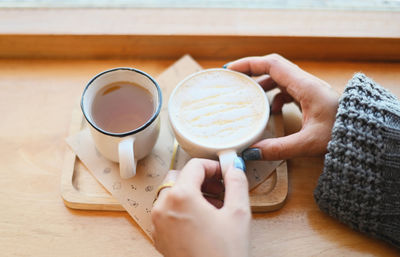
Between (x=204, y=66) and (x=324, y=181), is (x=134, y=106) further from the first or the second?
(x=324, y=181)

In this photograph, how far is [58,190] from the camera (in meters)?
0.68

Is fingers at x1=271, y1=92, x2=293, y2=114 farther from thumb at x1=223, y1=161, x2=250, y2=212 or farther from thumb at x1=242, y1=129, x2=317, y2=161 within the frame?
thumb at x1=223, y1=161, x2=250, y2=212

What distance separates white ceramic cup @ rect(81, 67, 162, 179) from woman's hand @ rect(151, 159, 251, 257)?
0.31 ft

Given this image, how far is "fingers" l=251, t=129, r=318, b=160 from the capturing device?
0.63 metres

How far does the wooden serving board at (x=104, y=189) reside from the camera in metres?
0.65

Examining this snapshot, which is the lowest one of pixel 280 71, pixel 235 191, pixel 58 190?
pixel 58 190

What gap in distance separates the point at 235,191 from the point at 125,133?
0.20 m

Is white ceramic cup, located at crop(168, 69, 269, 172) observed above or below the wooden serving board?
above

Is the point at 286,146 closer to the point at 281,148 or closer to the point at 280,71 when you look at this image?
the point at 281,148

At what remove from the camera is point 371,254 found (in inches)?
24.2

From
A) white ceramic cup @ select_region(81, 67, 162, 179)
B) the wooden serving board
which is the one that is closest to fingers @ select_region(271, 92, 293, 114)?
the wooden serving board

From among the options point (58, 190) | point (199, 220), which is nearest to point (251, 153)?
point (199, 220)

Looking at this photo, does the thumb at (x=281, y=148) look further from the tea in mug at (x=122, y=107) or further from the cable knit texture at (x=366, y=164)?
the tea in mug at (x=122, y=107)

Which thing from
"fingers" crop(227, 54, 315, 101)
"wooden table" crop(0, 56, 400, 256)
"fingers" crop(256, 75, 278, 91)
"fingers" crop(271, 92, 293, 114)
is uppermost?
"fingers" crop(227, 54, 315, 101)
